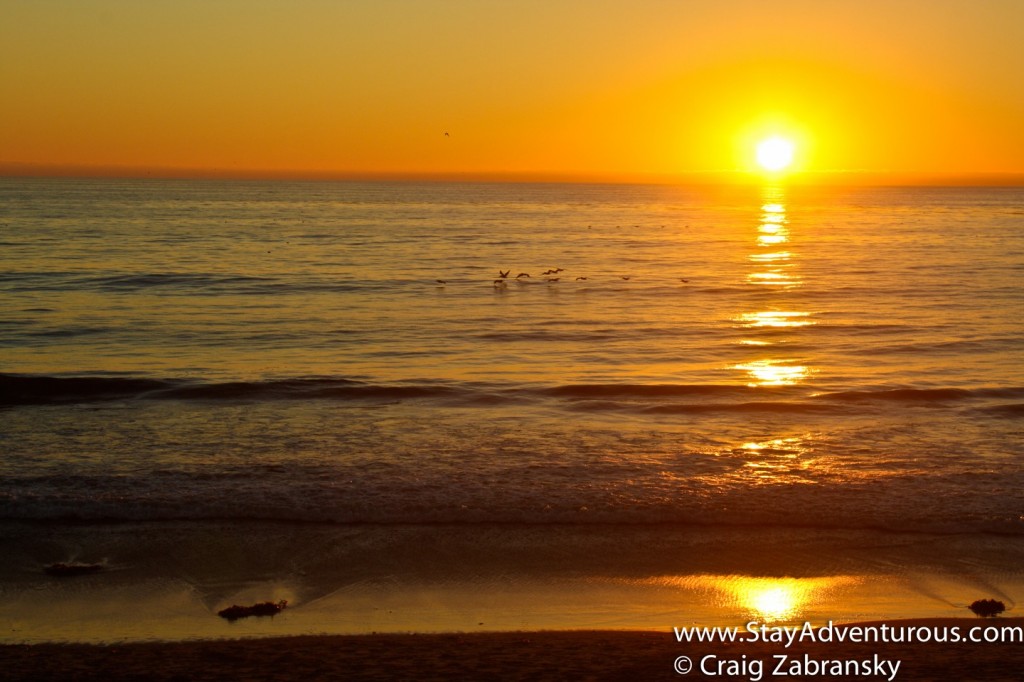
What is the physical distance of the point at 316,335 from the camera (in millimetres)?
28375

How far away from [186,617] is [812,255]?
56.9m

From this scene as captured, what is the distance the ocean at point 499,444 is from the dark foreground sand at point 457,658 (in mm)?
567

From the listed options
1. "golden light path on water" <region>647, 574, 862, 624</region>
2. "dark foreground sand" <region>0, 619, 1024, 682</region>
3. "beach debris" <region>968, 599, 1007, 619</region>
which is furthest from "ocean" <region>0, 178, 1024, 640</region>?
"dark foreground sand" <region>0, 619, 1024, 682</region>

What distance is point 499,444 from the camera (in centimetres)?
1523

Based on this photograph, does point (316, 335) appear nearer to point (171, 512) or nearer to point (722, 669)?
point (171, 512)

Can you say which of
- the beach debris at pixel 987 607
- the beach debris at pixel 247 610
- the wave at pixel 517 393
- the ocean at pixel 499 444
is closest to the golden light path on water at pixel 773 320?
the ocean at pixel 499 444

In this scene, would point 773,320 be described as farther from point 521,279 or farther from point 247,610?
point 247,610

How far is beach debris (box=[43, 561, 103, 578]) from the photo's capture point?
958 centimetres

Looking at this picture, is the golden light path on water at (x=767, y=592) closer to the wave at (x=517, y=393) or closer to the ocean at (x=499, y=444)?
the ocean at (x=499, y=444)

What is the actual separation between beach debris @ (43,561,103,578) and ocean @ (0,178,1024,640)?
12 cm

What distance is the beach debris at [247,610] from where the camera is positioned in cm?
852

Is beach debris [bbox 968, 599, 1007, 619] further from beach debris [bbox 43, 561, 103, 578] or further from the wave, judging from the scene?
the wave

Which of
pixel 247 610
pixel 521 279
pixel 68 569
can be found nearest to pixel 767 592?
pixel 247 610

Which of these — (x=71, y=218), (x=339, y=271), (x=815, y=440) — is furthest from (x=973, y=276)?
(x=71, y=218)
